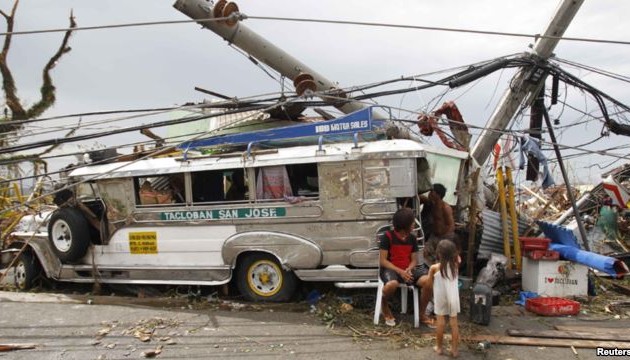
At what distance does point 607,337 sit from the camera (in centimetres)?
516

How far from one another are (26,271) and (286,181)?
5.00m

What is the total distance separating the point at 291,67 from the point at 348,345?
5571 mm

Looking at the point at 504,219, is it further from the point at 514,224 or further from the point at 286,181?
the point at 286,181

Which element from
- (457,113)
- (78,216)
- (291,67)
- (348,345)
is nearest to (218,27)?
(291,67)

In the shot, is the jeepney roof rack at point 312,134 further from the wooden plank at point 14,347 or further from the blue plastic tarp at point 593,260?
the blue plastic tarp at point 593,260

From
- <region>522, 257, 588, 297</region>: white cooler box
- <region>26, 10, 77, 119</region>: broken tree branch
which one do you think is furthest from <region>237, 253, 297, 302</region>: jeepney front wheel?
<region>26, 10, 77, 119</region>: broken tree branch

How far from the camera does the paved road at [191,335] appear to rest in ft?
16.2

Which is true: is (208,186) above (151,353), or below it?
above

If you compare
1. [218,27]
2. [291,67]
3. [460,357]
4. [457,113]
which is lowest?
[460,357]

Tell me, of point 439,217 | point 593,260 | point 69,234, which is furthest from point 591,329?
point 69,234

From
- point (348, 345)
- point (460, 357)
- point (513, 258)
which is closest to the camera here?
point (460, 357)

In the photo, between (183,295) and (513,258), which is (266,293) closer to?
(183,295)

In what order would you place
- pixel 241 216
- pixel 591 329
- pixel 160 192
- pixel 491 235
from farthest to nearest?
pixel 491 235
pixel 160 192
pixel 241 216
pixel 591 329

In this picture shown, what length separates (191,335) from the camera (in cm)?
558
